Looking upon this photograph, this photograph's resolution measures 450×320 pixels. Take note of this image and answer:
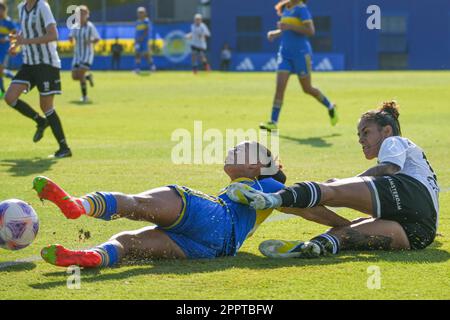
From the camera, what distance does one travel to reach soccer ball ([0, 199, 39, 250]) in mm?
6000

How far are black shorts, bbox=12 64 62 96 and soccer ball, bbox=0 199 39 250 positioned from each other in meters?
6.29

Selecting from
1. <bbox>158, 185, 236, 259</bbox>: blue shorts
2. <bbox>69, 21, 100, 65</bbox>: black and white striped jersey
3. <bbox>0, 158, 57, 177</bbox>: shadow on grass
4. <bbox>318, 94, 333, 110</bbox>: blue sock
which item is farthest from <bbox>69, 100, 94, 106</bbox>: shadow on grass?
<bbox>158, 185, 236, 259</bbox>: blue shorts

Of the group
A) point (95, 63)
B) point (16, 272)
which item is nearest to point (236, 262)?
point (16, 272)

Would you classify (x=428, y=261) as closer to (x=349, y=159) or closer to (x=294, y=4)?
(x=349, y=159)

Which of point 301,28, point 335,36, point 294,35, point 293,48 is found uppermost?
point 301,28

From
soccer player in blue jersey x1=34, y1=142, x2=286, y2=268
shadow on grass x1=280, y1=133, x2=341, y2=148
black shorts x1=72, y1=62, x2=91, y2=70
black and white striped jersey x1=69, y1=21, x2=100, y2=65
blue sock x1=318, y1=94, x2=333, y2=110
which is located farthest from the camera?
black and white striped jersey x1=69, y1=21, x2=100, y2=65

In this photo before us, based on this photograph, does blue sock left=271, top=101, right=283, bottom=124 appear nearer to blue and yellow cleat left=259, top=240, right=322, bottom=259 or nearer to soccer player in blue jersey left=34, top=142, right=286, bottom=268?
soccer player in blue jersey left=34, top=142, right=286, bottom=268

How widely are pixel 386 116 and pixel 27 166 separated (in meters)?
5.80

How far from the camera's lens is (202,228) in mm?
5844

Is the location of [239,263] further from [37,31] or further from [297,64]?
[297,64]

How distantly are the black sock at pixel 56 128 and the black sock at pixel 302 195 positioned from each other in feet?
21.5

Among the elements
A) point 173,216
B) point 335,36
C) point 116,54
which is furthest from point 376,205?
point 335,36

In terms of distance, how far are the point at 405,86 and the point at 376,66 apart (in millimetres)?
19068

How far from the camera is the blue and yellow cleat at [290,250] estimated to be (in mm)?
6027
